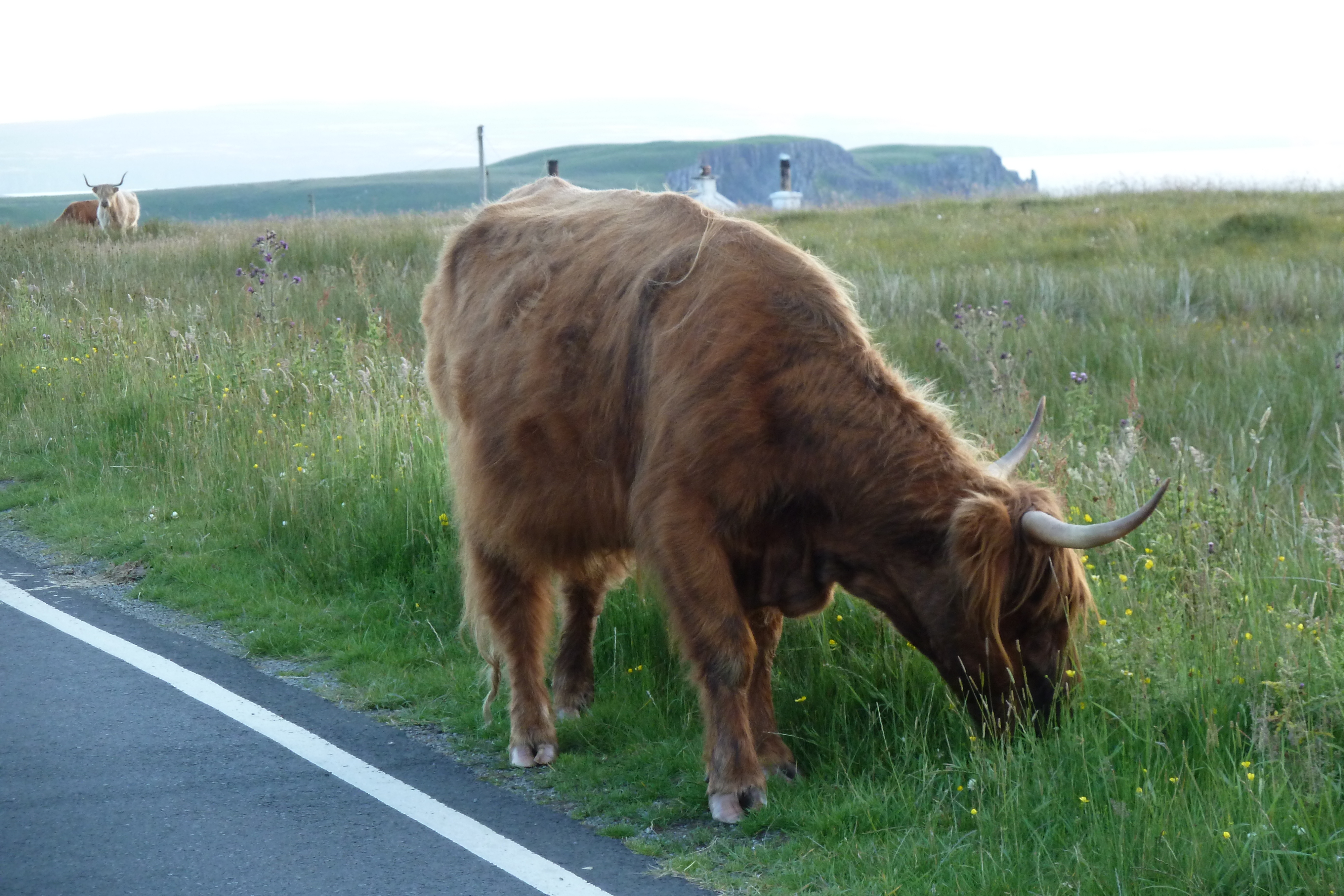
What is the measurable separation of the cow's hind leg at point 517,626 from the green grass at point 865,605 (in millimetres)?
191

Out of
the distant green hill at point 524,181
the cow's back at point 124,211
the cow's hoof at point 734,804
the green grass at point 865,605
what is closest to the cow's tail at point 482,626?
the green grass at point 865,605

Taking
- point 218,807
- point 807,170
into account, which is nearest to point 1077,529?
point 218,807

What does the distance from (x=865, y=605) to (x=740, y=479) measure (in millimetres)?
1407

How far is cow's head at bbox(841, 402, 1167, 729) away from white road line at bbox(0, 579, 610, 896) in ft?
4.01

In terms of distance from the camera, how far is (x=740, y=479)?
12.7 feet

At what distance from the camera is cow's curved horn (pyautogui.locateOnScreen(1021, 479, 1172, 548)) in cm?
322

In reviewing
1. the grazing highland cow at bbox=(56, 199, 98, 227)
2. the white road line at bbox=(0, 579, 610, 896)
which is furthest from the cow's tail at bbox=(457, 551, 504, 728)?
the grazing highland cow at bbox=(56, 199, 98, 227)

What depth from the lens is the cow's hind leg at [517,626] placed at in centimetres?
454

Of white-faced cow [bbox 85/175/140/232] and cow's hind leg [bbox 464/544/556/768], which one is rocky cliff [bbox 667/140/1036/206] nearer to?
white-faced cow [bbox 85/175/140/232]

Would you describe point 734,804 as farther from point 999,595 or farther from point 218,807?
point 218,807

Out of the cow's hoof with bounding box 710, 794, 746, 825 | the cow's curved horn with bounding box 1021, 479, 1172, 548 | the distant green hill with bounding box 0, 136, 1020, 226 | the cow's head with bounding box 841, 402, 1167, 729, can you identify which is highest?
the distant green hill with bounding box 0, 136, 1020, 226

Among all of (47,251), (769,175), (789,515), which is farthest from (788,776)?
(769,175)

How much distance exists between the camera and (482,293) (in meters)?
4.80

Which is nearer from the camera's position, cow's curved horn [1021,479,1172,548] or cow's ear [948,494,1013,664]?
cow's curved horn [1021,479,1172,548]
